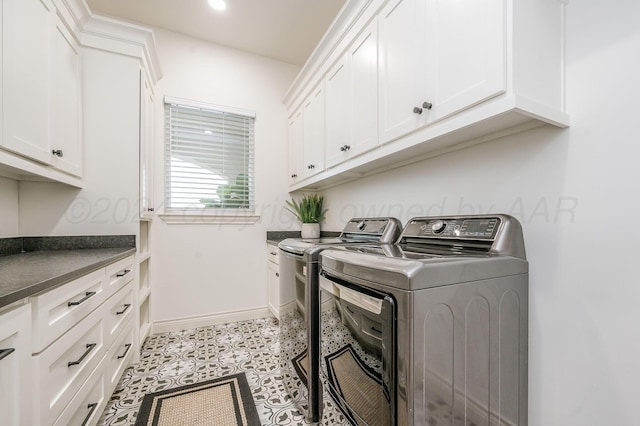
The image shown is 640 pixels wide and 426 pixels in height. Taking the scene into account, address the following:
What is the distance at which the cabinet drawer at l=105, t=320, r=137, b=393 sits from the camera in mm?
1542

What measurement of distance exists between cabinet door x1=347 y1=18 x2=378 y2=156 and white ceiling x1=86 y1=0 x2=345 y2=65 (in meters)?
1.02

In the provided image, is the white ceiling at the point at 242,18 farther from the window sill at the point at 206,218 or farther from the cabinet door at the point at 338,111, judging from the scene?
the window sill at the point at 206,218

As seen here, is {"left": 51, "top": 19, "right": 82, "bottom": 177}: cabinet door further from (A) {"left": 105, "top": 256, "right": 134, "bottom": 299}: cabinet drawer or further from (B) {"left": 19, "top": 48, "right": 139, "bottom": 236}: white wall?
(A) {"left": 105, "top": 256, "right": 134, "bottom": 299}: cabinet drawer

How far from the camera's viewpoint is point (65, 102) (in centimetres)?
179

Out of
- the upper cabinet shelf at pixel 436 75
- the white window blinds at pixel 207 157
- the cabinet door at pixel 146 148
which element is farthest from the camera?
the white window blinds at pixel 207 157

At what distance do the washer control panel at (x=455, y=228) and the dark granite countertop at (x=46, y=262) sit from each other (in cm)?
156

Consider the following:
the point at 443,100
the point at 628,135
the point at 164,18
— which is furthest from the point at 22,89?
the point at 628,135

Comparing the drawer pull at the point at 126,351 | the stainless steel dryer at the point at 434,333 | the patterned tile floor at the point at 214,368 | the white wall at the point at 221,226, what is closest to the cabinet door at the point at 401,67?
the stainless steel dryer at the point at 434,333

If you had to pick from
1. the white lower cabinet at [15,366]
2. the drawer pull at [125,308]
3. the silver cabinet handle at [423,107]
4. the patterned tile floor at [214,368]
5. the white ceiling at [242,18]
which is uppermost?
the white ceiling at [242,18]

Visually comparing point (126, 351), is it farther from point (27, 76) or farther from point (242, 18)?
point (242, 18)

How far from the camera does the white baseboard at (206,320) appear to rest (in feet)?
8.97

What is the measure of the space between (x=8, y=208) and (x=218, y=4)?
7.33 feet

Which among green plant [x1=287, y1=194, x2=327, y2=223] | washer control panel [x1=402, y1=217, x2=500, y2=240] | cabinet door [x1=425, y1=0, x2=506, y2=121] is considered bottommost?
washer control panel [x1=402, y1=217, x2=500, y2=240]

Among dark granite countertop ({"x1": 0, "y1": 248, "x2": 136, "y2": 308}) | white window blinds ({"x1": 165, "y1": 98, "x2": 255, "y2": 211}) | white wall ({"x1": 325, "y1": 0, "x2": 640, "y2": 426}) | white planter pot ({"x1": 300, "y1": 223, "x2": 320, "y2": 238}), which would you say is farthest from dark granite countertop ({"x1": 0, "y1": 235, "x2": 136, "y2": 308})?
white wall ({"x1": 325, "y1": 0, "x2": 640, "y2": 426})
